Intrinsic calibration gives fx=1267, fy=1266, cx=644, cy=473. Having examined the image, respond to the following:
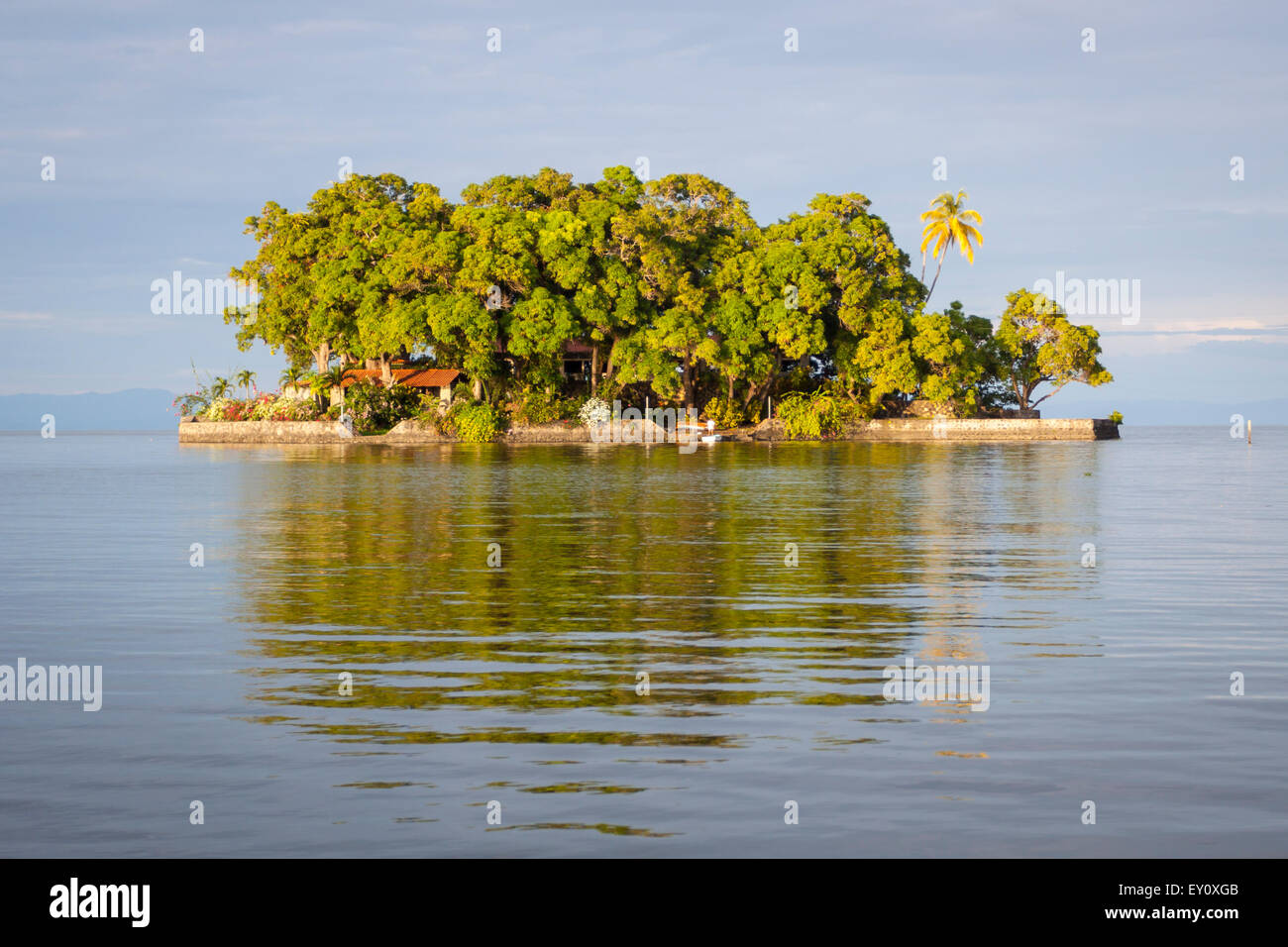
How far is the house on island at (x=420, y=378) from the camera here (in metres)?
78.6

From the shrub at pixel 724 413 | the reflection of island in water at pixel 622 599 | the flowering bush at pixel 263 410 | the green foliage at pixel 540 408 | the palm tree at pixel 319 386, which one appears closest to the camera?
the reflection of island in water at pixel 622 599

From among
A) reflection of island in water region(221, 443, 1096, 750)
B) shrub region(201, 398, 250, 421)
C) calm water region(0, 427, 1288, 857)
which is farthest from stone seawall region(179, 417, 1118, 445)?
calm water region(0, 427, 1288, 857)

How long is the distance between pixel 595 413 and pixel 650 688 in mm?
66689

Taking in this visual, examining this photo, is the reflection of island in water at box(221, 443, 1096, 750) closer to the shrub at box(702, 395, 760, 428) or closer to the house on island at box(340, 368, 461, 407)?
the house on island at box(340, 368, 461, 407)

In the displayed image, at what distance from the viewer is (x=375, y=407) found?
78938 millimetres

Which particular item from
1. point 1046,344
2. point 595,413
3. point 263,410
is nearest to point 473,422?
point 595,413

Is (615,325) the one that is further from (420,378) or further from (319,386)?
(319,386)

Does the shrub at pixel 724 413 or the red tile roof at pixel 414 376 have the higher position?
the red tile roof at pixel 414 376

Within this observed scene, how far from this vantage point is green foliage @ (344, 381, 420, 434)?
78.8 meters

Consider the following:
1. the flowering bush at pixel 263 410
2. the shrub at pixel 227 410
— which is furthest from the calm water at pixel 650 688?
the shrub at pixel 227 410

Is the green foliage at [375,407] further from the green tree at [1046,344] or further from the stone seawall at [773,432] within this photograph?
the green tree at [1046,344]
